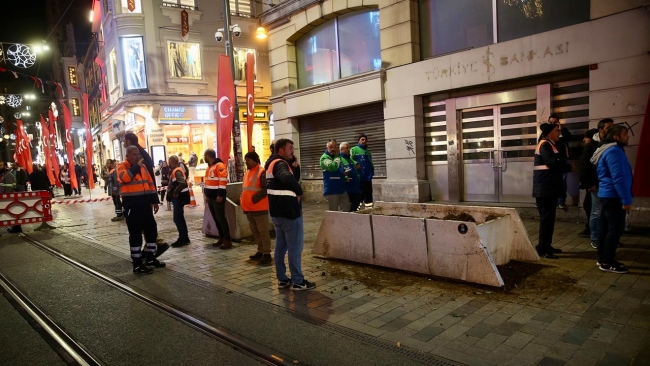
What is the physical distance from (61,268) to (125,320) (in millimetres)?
3487

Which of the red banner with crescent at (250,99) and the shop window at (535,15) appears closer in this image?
the shop window at (535,15)

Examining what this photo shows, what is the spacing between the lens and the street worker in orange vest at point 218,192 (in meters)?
8.11

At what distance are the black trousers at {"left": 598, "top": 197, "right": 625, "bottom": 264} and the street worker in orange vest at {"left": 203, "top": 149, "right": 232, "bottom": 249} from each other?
6.14 metres

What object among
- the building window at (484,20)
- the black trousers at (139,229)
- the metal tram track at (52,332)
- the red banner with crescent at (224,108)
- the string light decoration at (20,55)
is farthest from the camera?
the string light decoration at (20,55)

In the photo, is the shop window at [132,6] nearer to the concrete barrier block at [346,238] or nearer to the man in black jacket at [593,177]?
the concrete barrier block at [346,238]

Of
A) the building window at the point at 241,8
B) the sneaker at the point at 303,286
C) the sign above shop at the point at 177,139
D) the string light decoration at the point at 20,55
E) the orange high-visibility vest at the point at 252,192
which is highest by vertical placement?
the building window at the point at 241,8

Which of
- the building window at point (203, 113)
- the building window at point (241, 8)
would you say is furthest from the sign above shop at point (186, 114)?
the building window at point (241, 8)

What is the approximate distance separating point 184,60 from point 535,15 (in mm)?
18878

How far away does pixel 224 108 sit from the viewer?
442 inches

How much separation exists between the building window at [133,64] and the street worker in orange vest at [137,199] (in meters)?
17.2

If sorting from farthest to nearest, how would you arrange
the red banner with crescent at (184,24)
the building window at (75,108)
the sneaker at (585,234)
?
the building window at (75,108)
the red banner with crescent at (184,24)
the sneaker at (585,234)

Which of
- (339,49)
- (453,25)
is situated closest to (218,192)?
(453,25)

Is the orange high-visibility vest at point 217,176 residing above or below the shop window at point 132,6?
below

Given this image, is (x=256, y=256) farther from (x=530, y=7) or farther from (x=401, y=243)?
(x=530, y=7)
